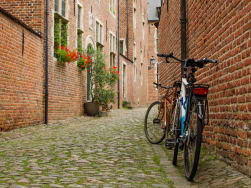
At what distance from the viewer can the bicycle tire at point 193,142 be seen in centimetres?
353

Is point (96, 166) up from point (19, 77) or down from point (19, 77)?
down

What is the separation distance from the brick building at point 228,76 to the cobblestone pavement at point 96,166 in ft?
0.90

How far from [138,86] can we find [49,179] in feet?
87.0

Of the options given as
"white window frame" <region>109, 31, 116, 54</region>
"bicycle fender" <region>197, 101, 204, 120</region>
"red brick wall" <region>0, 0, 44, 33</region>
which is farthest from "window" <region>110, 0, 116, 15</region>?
"bicycle fender" <region>197, 101, 204, 120</region>

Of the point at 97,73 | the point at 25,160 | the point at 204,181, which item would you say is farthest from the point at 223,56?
the point at 97,73

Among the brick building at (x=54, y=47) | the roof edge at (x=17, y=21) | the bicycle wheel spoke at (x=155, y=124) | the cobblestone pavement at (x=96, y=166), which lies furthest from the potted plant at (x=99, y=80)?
the bicycle wheel spoke at (x=155, y=124)

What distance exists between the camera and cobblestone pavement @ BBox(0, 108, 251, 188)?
3.73m

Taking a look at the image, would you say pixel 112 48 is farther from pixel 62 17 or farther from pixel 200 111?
pixel 200 111

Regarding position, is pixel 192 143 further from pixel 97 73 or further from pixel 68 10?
pixel 97 73

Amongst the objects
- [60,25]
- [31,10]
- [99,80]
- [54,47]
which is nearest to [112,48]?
[99,80]

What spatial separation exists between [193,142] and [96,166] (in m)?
1.51

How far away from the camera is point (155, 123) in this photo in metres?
6.82

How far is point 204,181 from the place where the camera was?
3.75 metres

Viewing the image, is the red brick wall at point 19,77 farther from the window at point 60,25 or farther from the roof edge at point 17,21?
the window at point 60,25
